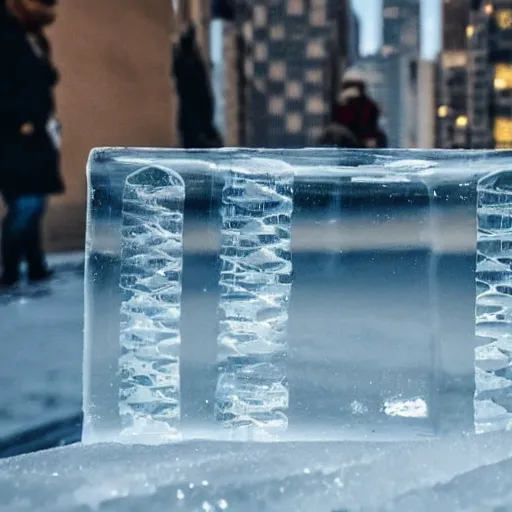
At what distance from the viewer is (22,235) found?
1.37 m

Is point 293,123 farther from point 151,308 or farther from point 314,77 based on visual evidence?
point 151,308

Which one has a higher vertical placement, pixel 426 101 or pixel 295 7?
pixel 295 7

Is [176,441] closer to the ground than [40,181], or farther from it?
closer to the ground

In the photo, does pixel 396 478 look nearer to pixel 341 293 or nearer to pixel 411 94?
pixel 341 293

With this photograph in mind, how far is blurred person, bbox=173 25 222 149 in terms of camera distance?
4.47 feet

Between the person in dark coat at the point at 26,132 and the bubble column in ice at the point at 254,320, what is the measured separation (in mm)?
492

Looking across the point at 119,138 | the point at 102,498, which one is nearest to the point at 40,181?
the point at 119,138

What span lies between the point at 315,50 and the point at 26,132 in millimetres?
587

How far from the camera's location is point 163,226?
0.99 metres

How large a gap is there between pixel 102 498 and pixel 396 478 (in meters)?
0.34

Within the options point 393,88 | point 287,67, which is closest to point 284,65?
point 287,67

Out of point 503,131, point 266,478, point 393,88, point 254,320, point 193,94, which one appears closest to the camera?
point 266,478

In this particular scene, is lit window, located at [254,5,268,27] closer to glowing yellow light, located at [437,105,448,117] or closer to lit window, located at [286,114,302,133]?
lit window, located at [286,114,302,133]


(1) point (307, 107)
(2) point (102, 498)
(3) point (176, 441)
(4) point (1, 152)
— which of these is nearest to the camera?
(2) point (102, 498)
